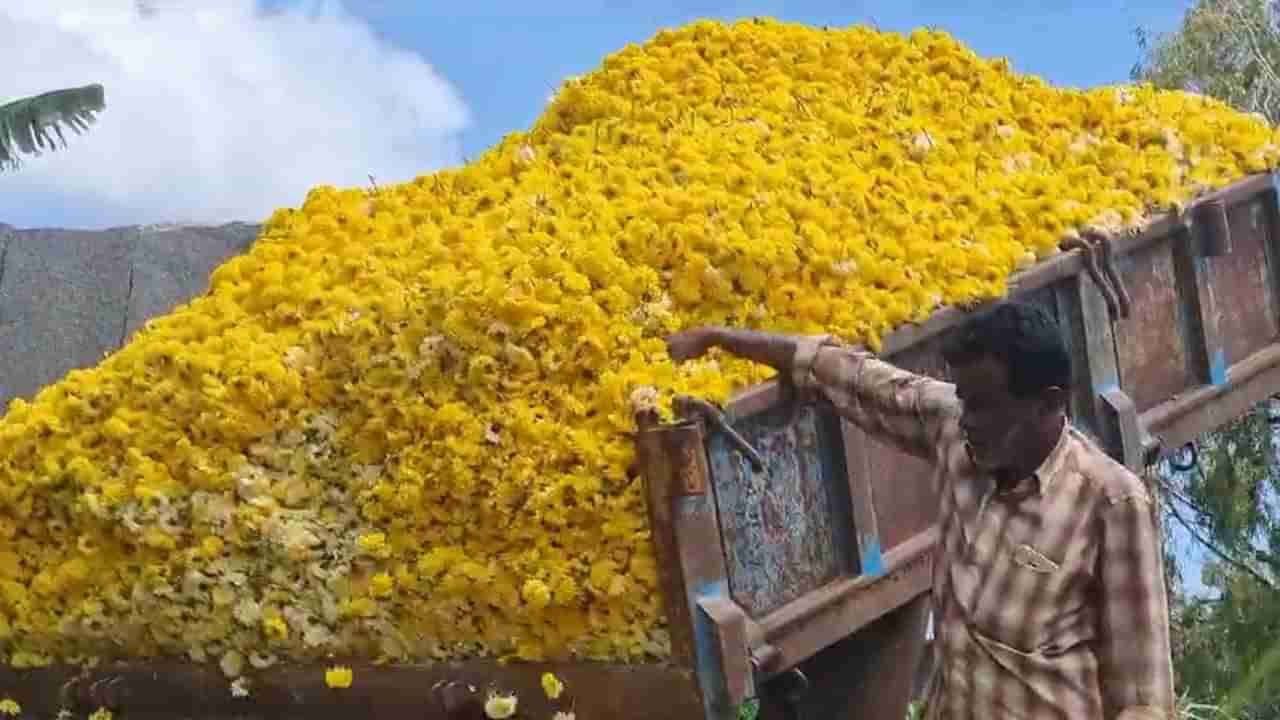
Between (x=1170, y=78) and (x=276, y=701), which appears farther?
(x=1170, y=78)

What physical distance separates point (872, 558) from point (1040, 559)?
1.38 metres

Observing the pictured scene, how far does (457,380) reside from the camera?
12.0 feet

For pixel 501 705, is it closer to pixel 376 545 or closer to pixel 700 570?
pixel 376 545

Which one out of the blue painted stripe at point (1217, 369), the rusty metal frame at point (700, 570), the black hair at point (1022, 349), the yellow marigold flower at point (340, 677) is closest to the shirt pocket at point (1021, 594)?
the black hair at point (1022, 349)

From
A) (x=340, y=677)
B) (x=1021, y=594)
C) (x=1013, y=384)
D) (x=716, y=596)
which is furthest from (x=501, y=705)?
(x=1013, y=384)

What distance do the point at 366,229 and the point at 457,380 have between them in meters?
1.08

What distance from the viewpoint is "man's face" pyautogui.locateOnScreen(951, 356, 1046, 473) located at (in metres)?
2.47

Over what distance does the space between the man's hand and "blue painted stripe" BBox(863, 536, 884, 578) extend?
0.63 metres

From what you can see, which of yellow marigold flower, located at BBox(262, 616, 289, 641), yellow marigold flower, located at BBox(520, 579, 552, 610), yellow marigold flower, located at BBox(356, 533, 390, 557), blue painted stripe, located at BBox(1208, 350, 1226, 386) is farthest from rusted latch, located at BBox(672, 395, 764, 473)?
blue painted stripe, located at BBox(1208, 350, 1226, 386)

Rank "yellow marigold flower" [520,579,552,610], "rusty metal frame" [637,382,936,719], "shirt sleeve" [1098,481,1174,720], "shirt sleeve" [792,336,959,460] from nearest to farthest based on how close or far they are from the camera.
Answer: "shirt sleeve" [1098,481,1174,720]
"shirt sleeve" [792,336,959,460]
"rusty metal frame" [637,382,936,719]
"yellow marigold flower" [520,579,552,610]

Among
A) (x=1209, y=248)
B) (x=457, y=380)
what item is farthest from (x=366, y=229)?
(x=1209, y=248)

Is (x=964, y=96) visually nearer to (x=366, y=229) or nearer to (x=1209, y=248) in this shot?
(x=1209, y=248)

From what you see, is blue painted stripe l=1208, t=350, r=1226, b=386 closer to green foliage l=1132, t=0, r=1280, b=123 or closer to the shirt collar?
the shirt collar

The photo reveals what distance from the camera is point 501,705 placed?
355 cm
